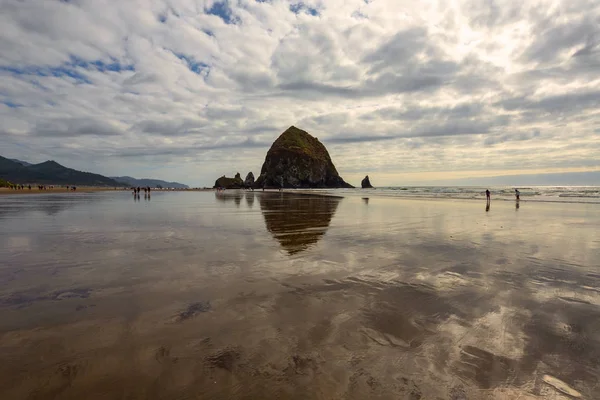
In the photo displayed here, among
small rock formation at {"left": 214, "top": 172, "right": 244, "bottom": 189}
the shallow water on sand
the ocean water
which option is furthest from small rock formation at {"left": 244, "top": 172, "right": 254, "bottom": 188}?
the shallow water on sand

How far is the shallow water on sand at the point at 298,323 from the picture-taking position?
3.85 metres

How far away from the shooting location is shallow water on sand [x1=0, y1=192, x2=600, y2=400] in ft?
12.6

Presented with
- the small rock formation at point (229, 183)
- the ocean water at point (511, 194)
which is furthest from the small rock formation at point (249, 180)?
the ocean water at point (511, 194)

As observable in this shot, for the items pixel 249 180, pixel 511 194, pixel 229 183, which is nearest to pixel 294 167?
pixel 249 180

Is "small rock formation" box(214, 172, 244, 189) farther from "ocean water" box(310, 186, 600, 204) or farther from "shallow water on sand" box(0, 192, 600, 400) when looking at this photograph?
"shallow water on sand" box(0, 192, 600, 400)

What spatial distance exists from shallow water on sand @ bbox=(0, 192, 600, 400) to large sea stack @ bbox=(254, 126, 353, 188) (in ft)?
503

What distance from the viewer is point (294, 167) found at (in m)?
166

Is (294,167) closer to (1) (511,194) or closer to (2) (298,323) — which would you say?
(1) (511,194)

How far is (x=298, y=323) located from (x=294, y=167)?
162 m

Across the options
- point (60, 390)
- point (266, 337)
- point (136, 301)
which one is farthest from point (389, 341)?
point (136, 301)

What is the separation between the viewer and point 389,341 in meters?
4.88

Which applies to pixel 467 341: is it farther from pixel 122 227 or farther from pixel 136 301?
pixel 122 227

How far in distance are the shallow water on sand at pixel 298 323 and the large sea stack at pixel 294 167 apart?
153 meters

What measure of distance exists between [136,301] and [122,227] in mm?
12550
